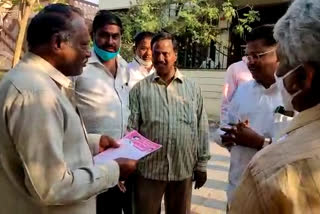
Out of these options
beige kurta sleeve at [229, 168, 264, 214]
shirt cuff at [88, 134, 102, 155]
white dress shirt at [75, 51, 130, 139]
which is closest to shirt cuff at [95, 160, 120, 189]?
shirt cuff at [88, 134, 102, 155]

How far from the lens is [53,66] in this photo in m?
1.53

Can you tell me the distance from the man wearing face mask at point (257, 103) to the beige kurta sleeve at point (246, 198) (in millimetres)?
1188

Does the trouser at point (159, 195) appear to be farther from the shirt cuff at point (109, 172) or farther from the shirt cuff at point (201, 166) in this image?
the shirt cuff at point (109, 172)

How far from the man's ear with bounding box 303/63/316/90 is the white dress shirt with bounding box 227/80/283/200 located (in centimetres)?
129

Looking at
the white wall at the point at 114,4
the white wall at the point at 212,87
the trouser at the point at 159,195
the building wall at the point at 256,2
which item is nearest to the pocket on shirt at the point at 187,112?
the trouser at the point at 159,195

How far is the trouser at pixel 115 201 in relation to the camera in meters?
2.80

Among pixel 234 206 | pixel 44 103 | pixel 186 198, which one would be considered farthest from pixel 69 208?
pixel 186 198

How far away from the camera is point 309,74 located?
93cm

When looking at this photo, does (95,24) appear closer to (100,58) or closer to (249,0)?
(100,58)

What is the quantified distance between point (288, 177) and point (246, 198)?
0.13 meters

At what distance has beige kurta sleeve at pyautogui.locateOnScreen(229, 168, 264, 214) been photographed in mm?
900

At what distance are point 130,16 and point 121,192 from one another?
342 inches

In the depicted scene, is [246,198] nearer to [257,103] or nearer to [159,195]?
[257,103]

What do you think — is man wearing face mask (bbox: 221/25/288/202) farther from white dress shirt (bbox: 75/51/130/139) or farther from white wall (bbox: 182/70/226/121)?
white wall (bbox: 182/70/226/121)
